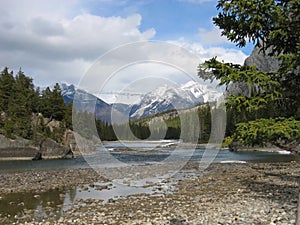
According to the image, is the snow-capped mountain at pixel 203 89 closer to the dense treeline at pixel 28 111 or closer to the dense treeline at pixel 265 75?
the dense treeline at pixel 265 75

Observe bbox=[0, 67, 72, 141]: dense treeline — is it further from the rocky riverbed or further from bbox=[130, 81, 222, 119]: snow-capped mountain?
the rocky riverbed

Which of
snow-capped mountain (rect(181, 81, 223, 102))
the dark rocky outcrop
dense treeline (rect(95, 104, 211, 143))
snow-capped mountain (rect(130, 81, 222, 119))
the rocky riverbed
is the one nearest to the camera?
the rocky riverbed

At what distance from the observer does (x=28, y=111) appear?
73188 millimetres

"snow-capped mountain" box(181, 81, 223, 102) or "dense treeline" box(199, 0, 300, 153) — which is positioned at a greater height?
"snow-capped mountain" box(181, 81, 223, 102)

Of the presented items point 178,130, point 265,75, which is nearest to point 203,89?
point 265,75

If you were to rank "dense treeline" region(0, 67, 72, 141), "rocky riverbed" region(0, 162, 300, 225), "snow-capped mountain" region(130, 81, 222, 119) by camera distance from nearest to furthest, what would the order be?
"rocky riverbed" region(0, 162, 300, 225) < "snow-capped mountain" region(130, 81, 222, 119) < "dense treeline" region(0, 67, 72, 141)

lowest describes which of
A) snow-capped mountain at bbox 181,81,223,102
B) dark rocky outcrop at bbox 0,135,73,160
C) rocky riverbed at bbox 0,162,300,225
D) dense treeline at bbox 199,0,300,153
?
rocky riverbed at bbox 0,162,300,225

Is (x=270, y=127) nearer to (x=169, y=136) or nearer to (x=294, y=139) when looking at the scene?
(x=294, y=139)

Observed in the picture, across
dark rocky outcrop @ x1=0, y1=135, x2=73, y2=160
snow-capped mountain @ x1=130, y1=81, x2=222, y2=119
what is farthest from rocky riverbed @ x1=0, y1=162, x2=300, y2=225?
dark rocky outcrop @ x1=0, y1=135, x2=73, y2=160

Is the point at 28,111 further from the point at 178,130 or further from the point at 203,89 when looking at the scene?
the point at 178,130

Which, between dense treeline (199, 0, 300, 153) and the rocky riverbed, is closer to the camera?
dense treeline (199, 0, 300, 153)

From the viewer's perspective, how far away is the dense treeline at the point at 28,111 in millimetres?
66438

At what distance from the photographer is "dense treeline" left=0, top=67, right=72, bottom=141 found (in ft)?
218

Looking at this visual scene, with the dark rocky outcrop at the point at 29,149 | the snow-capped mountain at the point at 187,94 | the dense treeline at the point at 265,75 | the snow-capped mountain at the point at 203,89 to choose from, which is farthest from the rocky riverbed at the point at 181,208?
the dark rocky outcrop at the point at 29,149
